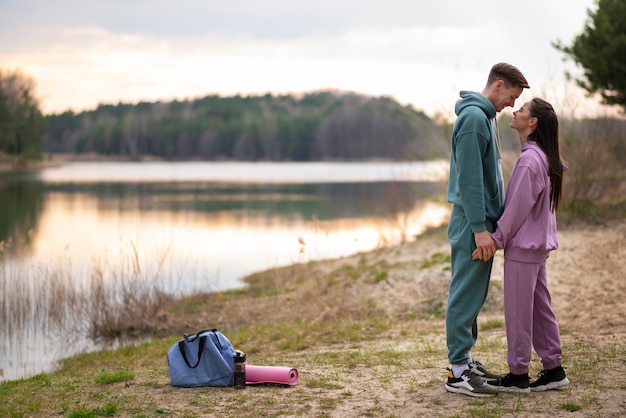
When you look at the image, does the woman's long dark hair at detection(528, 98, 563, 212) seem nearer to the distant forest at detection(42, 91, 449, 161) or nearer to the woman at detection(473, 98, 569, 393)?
the woman at detection(473, 98, 569, 393)

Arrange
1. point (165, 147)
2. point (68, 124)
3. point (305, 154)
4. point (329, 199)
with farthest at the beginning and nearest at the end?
point (68, 124) < point (165, 147) < point (305, 154) < point (329, 199)

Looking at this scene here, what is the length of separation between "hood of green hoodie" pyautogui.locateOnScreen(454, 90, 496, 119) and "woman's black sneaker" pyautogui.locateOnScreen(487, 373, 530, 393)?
1.91m

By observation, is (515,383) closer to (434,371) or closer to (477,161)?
(434,371)

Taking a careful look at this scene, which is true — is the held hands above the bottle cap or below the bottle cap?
above

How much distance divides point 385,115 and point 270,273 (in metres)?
96.2

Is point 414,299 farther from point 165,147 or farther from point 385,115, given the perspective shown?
point 165,147

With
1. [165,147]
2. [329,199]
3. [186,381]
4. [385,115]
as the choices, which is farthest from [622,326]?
[165,147]

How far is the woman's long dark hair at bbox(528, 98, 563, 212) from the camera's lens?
531 centimetres

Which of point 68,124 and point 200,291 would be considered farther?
point 68,124

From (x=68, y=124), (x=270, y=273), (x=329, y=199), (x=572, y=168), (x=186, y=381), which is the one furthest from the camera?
(x=68, y=124)

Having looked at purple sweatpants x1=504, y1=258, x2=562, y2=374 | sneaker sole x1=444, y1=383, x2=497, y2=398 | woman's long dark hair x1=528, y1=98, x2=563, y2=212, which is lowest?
sneaker sole x1=444, y1=383, x2=497, y2=398

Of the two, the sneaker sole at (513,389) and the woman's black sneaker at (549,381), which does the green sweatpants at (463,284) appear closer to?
the sneaker sole at (513,389)

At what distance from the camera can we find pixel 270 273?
18078 mm

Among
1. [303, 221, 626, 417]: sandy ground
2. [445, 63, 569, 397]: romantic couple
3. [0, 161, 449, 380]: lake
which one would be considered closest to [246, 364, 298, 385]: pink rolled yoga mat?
[303, 221, 626, 417]: sandy ground
